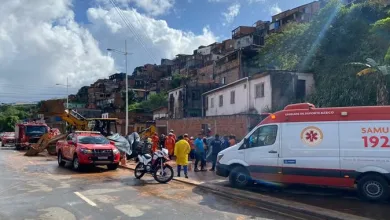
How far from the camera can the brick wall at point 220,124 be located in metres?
21.1

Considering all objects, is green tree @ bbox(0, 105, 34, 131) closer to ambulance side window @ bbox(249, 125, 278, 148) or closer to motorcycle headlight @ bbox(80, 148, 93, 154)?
motorcycle headlight @ bbox(80, 148, 93, 154)

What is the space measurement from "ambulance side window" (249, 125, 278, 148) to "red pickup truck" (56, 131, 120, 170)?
748cm

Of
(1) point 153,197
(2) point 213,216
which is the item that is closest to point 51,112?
(1) point 153,197

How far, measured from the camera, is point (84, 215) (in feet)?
25.6

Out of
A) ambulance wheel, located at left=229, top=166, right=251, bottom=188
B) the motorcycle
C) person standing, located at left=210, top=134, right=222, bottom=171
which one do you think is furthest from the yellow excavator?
ambulance wheel, located at left=229, top=166, right=251, bottom=188

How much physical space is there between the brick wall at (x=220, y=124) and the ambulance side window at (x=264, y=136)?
954 centimetres

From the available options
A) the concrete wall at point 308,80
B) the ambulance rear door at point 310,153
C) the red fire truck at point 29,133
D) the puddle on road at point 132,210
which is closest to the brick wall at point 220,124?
the concrete wall at point 308,80

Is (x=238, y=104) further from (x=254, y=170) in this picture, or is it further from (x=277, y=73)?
(x=254, y=170)

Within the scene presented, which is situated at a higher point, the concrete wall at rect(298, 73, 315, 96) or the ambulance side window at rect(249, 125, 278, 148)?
the concrete wall at rect(298, 73, 315, 96)

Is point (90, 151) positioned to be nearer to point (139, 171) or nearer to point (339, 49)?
point (139, 171)

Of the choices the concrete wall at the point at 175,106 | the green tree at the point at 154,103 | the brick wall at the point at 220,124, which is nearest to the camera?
the brick wall at the point at 220,124

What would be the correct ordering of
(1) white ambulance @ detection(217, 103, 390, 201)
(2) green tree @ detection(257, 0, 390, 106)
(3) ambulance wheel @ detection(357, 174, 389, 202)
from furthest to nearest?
(2) green tree @ detection(257, 0, 390, 106) → (1) white ambulance @ detection(217, 103, 390, 201) → (3) ambulance wheel @ detection(357, 174, 389, 202)

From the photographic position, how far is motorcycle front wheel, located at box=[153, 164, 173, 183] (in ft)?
41.8

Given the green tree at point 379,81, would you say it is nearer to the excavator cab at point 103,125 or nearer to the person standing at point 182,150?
the person standing at point 182,150
